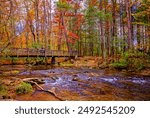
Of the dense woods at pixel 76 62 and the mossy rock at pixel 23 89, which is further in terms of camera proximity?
the dense woods at pixel 76 62

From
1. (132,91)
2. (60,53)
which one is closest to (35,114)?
(132,91)

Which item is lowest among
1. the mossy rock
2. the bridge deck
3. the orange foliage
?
the mossy rock

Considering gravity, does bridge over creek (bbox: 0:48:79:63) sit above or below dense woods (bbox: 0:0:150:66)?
below

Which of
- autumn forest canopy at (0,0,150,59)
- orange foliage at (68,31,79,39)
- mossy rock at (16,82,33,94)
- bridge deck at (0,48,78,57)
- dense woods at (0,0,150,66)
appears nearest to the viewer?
mossy rock at (16,82,33,94)

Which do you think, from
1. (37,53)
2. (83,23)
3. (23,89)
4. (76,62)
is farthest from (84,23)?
(23,89)

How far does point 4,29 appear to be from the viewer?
854cm

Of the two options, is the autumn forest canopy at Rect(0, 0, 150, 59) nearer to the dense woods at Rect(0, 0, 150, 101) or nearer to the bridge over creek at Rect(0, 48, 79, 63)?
the dense woods at Rect(0, 0, 150, 101)

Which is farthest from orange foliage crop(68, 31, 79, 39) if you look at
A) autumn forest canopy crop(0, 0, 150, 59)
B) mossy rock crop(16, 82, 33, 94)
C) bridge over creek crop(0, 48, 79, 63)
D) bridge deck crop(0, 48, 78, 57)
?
mossy rock crop(16, 82, 33, 94)

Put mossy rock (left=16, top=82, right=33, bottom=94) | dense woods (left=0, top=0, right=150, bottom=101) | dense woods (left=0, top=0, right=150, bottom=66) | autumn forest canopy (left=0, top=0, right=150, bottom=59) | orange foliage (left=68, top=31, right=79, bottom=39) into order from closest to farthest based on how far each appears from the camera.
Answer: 1. mossy rock (left=16, top=82, right=33, bottom=94)
2. dense woods (left=0, top=0, right=150, bottom=101)
3. dense woods (left=0, top=0, right=150, bottom=66)
4. autumn forest canopy (left=0, top=0, right=150, bottom=59)
5. orange foliage (left=68, top=31, right=79, bottom=39)

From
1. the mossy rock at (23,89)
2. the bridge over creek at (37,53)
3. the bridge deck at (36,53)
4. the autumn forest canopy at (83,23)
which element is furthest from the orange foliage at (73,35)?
the mossy rock at (23,89)

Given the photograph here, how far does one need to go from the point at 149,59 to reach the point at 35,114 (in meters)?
10.2

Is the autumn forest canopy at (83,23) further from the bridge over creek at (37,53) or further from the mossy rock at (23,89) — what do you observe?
the mossy rock at (23,89)

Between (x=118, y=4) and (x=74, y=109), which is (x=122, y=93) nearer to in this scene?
(x=74, y=109)

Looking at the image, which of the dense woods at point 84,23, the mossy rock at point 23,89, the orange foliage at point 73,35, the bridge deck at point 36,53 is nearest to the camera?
the mossy rock at point 23,89
